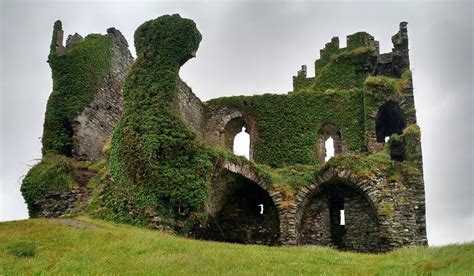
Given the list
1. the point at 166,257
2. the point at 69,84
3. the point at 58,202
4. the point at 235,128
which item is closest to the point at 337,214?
the point at 235,128

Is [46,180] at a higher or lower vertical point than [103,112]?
lower

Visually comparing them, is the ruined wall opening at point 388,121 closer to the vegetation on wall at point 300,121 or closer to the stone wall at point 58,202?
the vegetation on wall at point 300,121

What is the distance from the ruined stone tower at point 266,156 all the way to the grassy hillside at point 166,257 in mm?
4687

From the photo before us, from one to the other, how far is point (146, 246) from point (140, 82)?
36.8ft

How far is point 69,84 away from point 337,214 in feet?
53.5

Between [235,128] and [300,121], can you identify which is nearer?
[300,121]

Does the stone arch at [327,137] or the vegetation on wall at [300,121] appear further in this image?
the stone arch at [327,137]

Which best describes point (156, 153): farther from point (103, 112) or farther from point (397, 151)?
point (397, 151)

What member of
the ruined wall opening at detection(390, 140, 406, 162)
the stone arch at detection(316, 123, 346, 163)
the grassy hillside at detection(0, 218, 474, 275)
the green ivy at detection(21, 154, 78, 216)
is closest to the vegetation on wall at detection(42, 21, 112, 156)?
the green ivy at detection(21, 154, 78, 216)

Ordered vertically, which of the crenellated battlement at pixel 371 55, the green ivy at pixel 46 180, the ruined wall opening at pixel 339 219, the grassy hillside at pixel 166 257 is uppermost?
the crenellated battlement at pixel 371 55

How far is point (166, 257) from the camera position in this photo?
57.6 feet

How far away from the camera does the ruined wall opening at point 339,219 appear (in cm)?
2891

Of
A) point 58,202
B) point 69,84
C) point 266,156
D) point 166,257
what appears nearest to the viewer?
point 166,257

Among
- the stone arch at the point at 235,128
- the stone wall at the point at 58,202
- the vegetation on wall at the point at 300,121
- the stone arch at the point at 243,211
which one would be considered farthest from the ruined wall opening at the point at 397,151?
the stone wall at the point at 58,202
